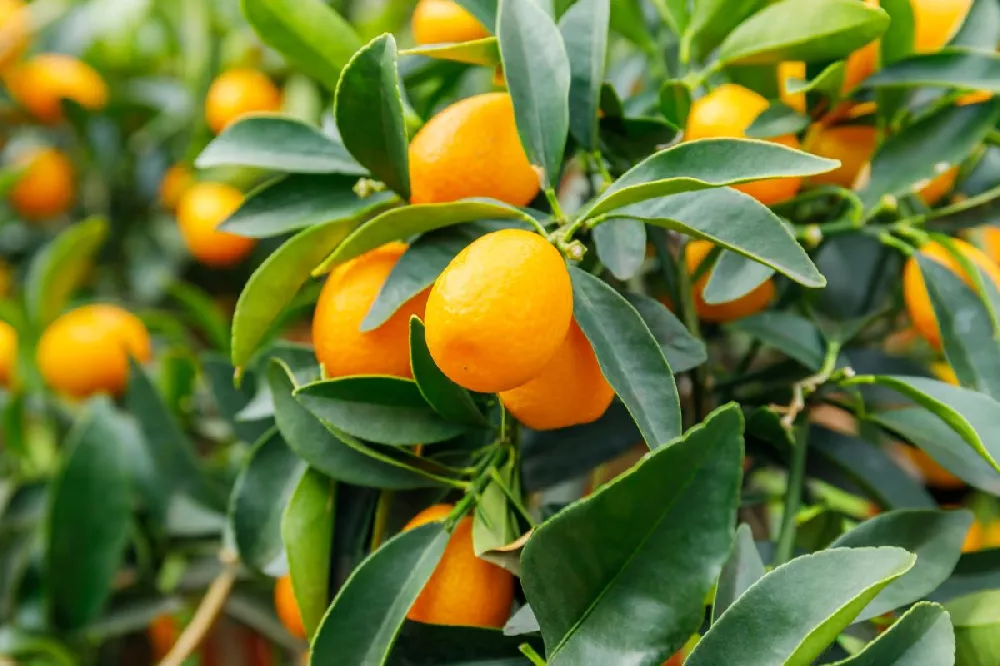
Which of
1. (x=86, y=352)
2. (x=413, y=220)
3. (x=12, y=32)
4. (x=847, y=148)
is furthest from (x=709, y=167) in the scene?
(x=12, y=32)

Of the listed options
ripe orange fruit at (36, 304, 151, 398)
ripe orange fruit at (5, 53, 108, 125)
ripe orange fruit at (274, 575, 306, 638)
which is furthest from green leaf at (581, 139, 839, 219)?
ripe orange fruit at (5, 53, 108, 125)

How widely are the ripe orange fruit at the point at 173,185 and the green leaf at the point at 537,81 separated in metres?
0.90

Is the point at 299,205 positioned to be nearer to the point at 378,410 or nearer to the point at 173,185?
the point at 378,410

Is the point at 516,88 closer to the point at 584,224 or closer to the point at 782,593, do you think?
the point at 584,224

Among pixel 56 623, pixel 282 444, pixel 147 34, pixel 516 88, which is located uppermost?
pixel 516 88

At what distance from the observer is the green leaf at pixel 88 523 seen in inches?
28.1

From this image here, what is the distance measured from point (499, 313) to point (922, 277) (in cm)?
29

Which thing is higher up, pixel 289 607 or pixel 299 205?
pixel 299 205

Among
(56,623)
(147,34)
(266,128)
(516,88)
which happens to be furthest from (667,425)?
(147,34)

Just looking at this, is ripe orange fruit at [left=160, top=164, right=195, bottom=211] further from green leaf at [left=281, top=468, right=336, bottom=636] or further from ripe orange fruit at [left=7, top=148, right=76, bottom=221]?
green leaf at [left=281, top=468, right=336, bottom=636]

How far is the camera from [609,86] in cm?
48

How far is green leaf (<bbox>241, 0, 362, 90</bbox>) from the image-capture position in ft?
1.60

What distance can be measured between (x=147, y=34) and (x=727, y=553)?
1.28 meters

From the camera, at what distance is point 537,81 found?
43 centimetres
